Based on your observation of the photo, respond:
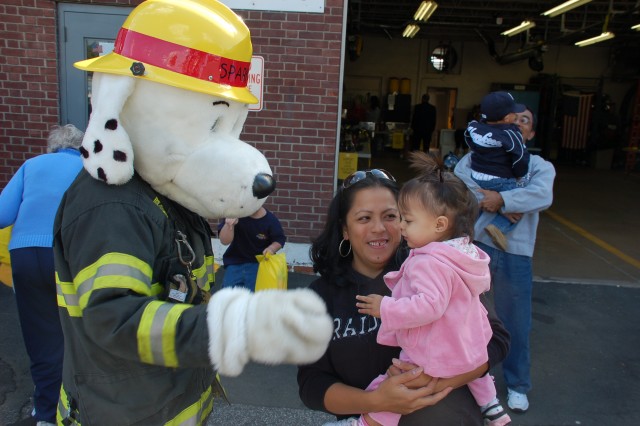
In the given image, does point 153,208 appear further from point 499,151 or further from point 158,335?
point 499,151

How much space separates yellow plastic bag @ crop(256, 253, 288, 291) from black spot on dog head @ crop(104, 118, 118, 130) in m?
2.61

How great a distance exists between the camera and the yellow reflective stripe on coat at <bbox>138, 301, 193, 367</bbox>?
1291 millimetres

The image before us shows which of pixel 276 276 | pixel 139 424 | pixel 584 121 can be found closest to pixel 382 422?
pixel 139 424

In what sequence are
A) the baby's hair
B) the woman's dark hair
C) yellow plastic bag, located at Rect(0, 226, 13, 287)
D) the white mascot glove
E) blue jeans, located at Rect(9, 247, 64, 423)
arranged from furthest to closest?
yellow plastic bag, located at Rect(0, 226, 13, 287) < blue jeans, located at Rect(9, 247, 64, 423) < the woman's dark hair < the baby's hair < the white mascot glove

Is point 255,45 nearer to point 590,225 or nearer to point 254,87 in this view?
point 254,87

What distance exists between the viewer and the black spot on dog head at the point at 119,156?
58.7 inches

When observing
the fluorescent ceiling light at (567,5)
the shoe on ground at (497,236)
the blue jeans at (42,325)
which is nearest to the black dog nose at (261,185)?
the blue jeans at (42,325)

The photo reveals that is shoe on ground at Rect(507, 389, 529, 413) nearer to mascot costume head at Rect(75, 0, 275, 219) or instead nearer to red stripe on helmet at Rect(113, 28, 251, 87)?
mascot costume head at Rect(75, 0, 275, 219)

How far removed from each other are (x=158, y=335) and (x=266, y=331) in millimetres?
268

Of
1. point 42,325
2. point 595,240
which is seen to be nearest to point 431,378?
point 42,325

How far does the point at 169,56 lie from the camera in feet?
5.03

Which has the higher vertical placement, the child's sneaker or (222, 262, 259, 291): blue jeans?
the child's sneaker

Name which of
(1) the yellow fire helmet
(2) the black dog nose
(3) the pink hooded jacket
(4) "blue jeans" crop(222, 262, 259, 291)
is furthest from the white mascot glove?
(4) "blue jeans" crop(222, 262, 259, 291)

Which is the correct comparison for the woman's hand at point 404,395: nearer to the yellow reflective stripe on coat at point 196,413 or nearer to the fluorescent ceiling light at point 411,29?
the yellow reflective stripe on coat at point 196,413
